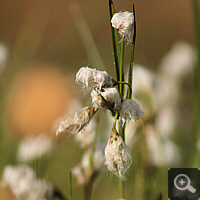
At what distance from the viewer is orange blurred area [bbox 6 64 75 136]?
1033 millimetres

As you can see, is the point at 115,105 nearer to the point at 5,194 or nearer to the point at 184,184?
the point at 184,184

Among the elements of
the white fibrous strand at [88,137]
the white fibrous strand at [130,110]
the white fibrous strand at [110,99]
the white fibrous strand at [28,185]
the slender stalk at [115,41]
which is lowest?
the white fibrous strand at [28,185]

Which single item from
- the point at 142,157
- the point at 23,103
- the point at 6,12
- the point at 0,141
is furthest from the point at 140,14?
the point at 142,157

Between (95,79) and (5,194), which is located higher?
(95,79)

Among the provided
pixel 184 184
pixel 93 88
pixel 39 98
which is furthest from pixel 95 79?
pixel 39 98

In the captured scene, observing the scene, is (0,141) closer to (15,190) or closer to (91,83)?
(15,190)

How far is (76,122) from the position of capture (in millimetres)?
378

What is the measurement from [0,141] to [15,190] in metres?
0.26

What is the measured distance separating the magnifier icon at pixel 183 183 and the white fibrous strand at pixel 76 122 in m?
0.14

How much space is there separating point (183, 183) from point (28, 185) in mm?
198

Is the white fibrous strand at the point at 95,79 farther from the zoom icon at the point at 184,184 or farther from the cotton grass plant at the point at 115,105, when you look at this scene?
the zoom icon at the point at 184,184

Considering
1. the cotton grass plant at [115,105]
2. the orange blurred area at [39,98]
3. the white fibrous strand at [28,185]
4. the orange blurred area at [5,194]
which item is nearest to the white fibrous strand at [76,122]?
the cotton grass plant at [115,105]

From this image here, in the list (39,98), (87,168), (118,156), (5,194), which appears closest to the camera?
(118,156)

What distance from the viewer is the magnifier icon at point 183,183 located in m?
0.39
